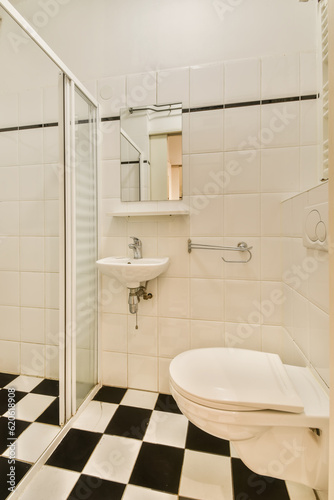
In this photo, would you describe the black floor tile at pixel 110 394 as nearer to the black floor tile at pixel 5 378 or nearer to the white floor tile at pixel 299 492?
the black floor tile at pixel 5 378

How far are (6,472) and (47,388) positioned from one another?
557 millimetres

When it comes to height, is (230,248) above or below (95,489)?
above

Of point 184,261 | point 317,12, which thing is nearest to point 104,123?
point 184,261

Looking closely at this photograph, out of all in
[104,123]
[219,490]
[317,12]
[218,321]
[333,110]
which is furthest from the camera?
[104,123]

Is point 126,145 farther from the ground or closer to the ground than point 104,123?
closer to the ground

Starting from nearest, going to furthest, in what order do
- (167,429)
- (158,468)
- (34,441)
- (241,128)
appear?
(158,468) → (34,441) → (167,429) → (241,128)

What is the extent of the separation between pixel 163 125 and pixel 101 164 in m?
0.44

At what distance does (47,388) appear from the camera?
1526mm

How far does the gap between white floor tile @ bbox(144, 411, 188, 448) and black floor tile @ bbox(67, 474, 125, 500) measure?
0.81 feet

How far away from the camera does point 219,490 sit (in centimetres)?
95

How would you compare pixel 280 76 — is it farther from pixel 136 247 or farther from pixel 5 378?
pixel 5 378

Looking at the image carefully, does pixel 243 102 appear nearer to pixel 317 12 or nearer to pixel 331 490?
pixel 317 12

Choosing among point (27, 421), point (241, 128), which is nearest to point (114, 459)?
point (27, 421)

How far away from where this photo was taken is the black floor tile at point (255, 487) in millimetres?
928
